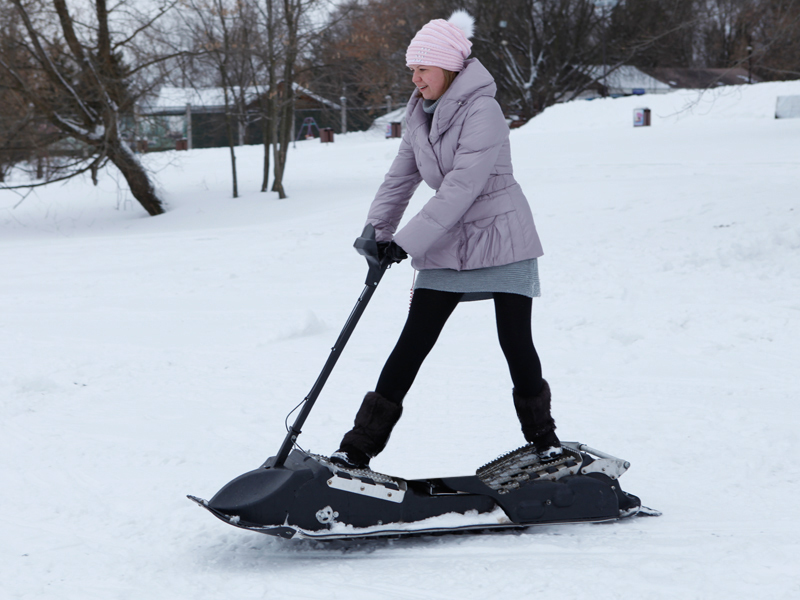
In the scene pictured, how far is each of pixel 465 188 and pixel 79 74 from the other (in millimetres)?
12552

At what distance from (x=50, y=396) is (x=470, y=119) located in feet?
9.96

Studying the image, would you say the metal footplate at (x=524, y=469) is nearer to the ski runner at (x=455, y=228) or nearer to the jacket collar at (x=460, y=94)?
the ski runner at (x=455, y=228)

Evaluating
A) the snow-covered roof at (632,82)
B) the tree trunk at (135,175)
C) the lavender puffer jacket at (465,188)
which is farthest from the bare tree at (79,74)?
the snow-covered roof at (632,82)

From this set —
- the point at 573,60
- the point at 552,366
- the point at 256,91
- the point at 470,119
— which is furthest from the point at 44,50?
the point at 573,60

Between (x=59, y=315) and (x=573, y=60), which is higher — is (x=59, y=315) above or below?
below

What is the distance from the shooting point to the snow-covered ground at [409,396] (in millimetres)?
2439

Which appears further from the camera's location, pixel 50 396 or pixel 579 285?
pixel 579 285

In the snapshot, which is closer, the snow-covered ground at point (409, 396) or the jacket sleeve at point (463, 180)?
the snow-covered ground at point (409, 396)

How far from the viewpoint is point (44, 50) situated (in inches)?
519

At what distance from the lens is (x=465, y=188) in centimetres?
261

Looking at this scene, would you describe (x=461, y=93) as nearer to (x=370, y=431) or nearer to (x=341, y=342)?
(x=341, y=342)

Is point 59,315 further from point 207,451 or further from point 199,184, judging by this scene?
point 199,184

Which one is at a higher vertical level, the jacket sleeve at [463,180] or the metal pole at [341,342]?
the jacket sleeve at [463,180]

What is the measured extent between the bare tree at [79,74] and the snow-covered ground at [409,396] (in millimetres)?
3426
